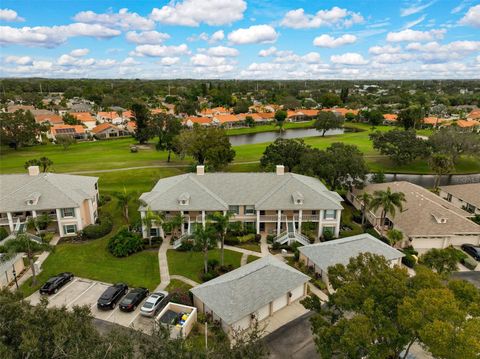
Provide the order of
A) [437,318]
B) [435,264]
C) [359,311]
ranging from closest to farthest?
[437,318], [359,311], [435,264]

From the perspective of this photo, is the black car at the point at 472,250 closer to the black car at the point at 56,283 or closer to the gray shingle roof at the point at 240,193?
the gray shingle roof at the point at 240,193

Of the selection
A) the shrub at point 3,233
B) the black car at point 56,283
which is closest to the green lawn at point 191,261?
the black car at point 56,283

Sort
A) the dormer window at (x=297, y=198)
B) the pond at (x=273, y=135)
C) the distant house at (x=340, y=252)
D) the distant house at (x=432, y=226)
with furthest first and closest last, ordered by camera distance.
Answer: the pond at (x=273, y=135), the dormer window at (x=297, y=198), the distant house at (x=432, y=226), the distant house at (x=340, y=252)

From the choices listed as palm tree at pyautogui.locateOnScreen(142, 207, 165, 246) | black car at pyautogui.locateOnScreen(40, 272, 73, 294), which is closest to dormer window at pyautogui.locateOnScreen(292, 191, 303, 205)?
palm tree at pyautogui.locateOnScreen(142, 207, 165, 246)

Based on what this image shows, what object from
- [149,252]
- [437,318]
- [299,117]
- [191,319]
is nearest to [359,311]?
[437,318]

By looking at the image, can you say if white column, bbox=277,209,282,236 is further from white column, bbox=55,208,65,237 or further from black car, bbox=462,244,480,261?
white column, bbox=55,208,65,237

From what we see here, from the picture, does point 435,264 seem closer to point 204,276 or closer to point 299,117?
point 204,276
